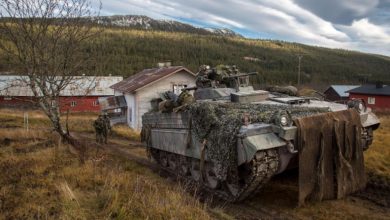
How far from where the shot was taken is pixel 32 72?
13.7m

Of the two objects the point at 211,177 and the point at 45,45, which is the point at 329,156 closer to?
the point at 211,177

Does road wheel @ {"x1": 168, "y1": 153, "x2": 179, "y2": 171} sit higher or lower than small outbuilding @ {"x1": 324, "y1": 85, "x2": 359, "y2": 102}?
lower

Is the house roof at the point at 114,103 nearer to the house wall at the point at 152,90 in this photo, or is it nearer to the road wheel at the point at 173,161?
the house wall at the point at 152,90

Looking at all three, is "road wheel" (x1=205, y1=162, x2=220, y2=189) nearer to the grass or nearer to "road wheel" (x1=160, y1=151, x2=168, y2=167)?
the grass

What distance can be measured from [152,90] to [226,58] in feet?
245

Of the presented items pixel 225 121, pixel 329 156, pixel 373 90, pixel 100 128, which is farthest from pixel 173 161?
pixel 373 90

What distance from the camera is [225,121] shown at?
823 centimetres

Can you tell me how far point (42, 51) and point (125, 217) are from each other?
30.9 feet

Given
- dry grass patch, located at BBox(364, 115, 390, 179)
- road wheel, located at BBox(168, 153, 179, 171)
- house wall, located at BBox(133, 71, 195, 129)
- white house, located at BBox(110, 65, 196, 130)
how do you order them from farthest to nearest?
house wall, located at BBox(133, 71, 195, 129)
white house, located at BBox(110, 65, 196, 130)
road wheel, located at BBox(168, 153, 179, 171)
dry grass patch, located at BBox(364, 115, 390, 179)

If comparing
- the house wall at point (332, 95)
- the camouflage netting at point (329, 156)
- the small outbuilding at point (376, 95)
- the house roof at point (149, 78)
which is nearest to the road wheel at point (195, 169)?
the camouflage netting at point (329, 156)

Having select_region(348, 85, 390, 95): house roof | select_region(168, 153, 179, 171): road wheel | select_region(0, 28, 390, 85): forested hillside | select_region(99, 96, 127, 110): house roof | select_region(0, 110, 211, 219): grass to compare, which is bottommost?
select_region(168, 153, 179, 171): road wheel

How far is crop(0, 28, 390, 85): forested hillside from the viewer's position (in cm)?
9438

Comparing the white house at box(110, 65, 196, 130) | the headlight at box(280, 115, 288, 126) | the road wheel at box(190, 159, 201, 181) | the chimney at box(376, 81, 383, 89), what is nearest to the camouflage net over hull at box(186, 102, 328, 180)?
the headlight at box(280, 115, 288, 126)

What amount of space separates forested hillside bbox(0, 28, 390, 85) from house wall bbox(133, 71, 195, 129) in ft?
172
